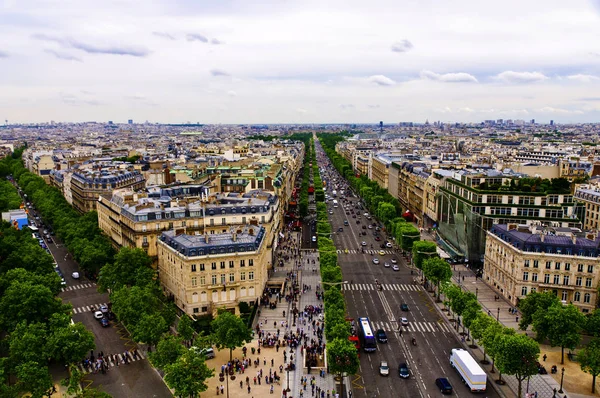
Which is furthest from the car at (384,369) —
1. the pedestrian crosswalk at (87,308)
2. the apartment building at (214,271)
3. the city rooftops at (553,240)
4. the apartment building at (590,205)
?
the apartment building at (590,205)

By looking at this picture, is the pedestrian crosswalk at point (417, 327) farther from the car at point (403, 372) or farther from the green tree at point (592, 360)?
the green tree at point (592, 360)

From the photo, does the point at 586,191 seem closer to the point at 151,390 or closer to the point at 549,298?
the point at 549,298

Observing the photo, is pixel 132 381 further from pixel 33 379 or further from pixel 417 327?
pixel 417 327

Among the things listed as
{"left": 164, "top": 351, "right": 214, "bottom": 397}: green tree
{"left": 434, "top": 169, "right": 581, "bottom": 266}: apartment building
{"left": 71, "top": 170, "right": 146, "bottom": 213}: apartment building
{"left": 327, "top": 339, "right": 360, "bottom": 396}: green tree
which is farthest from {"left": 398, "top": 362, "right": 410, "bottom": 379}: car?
{"left": 71, "top": 170, "right": 146, "bottom": 213}: apartment building

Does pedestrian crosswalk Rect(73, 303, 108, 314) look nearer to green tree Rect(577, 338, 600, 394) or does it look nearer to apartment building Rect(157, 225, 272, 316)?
apartment building Rect(157, 225, 272, 316)

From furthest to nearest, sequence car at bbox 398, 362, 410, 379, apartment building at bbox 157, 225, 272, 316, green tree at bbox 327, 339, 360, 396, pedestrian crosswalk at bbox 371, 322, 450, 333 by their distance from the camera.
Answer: apartment building at bbox 157, 225, 272, 316 → pedestrian crosswalk at bbox 371, 322, 450, 333 → car at bbox 398, 362, 410, 379 → green tree at bbox 327, 339, 360, 396

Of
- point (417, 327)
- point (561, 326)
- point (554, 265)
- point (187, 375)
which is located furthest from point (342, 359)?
point (554, 265)

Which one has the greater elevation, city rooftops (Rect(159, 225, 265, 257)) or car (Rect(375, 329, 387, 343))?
city rooftops (Rect(159, 225, 265, 257))
